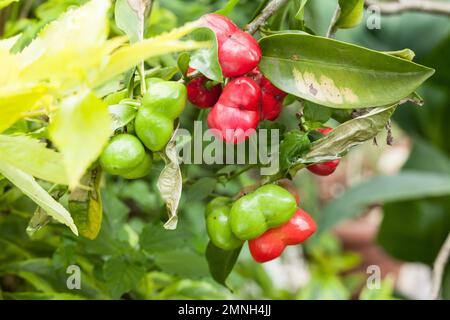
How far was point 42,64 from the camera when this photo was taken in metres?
0.31

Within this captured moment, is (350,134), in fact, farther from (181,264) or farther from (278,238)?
(181,264)

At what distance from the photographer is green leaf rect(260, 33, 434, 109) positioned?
1.38 feet

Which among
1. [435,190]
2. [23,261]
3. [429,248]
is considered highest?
[23,261]

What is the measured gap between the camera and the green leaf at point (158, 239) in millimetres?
617

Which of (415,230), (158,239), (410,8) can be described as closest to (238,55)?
(158,239)

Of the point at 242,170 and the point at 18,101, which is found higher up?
the point at 18,101

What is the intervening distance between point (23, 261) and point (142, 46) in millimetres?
417

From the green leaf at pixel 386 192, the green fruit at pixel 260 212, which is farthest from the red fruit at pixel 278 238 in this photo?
the green leaf at pixel 386 192

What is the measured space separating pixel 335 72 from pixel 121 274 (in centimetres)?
28

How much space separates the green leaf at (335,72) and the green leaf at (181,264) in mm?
276

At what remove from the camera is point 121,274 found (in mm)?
589

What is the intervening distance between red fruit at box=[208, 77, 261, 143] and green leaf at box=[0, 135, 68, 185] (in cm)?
11
